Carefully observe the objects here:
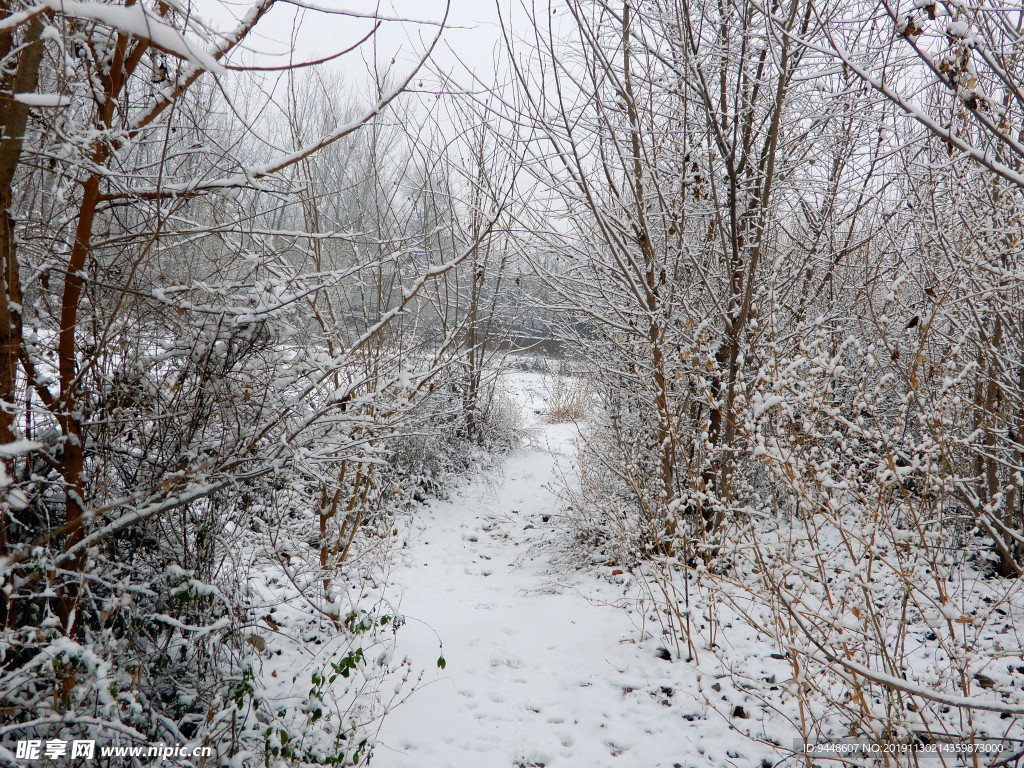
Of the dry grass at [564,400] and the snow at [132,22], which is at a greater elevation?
the snow at [132,22]

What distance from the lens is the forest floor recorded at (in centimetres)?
274

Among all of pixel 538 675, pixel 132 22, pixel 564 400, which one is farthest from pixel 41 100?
pixel 564 400

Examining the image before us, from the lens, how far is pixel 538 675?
3.45 metres

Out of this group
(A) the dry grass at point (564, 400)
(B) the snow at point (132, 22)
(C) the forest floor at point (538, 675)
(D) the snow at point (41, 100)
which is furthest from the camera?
(A) the dry grass at point (564, 400)

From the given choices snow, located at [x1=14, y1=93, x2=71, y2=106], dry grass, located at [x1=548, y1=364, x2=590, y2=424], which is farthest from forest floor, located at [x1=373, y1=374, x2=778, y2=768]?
dry grass, located at [x1=548, y1=364, x2=590, y2=424]

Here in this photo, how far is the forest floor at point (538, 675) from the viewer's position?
2738 mm

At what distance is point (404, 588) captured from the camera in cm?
459

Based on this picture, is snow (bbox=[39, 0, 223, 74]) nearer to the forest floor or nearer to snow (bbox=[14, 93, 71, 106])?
snow (bbox=[14, 93, 71, 106])

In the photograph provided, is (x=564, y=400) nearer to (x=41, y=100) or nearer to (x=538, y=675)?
(x=538, y=675)

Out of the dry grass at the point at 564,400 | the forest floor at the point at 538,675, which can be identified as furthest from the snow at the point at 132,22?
the dry grass at the point at 564,400

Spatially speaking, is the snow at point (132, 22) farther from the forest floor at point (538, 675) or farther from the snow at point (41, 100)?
the forest floor at point (538, 675)

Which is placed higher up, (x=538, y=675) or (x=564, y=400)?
(x=564, y=400)

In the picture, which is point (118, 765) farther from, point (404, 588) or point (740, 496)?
point (740, 496)

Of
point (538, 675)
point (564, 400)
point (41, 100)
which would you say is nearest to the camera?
point (41, 100)
